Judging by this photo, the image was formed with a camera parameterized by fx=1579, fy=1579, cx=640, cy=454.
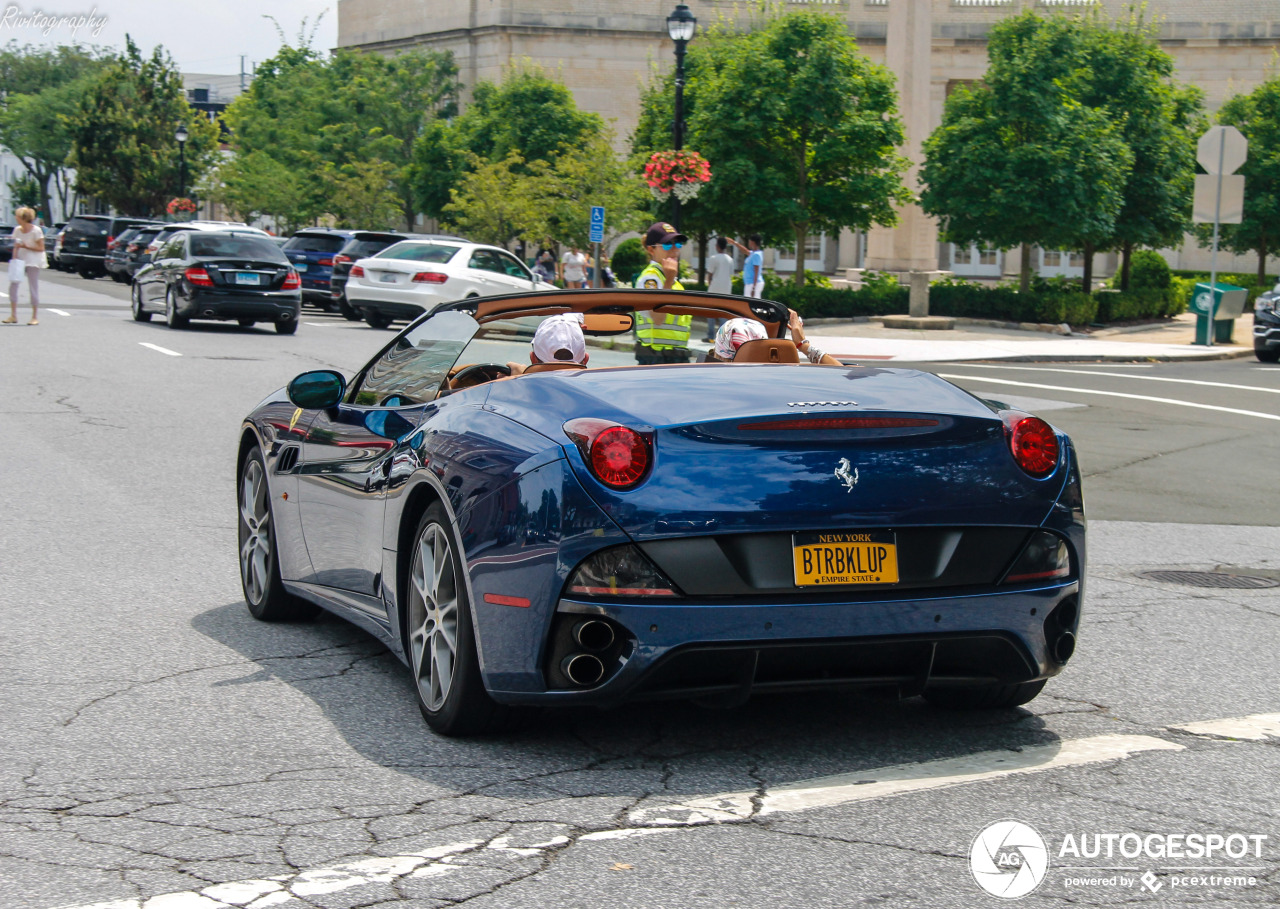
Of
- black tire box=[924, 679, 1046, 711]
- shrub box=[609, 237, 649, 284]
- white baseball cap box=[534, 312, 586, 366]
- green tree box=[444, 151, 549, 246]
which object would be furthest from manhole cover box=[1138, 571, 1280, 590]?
shrub box=[609, 237, 649, 284]

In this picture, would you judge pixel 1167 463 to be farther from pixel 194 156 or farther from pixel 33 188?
pixel 33 188

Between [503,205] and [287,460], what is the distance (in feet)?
128

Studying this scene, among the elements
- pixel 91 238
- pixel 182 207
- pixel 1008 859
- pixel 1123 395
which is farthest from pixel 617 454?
pixel 182 207

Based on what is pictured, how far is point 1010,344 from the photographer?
3048 cm

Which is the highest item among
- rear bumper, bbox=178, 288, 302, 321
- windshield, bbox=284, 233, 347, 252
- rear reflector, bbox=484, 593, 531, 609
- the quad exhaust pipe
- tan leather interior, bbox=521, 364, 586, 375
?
windshield, bbox=284, 233, 347, 252

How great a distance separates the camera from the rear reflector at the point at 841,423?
454 centimetres

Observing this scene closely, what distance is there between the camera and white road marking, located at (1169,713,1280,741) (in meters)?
5.15

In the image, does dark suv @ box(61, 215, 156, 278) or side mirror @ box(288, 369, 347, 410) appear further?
dark suv @ box(61, 215, 156, 278)

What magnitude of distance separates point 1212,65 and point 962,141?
3666cm

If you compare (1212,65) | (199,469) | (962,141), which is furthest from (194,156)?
(199,469)

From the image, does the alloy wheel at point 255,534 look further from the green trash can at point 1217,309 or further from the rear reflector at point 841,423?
the green trash can at point 1217,309

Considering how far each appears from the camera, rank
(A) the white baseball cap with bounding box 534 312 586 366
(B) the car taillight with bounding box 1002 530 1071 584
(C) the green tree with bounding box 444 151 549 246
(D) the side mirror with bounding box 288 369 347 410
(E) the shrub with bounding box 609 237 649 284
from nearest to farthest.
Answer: (B) the car taillight with bounding box 1002 530 1071 584, (D) the side mirror with bounding box 288 369 347 410, (A) the white baseball cap with bounding box 534 312 586 366, (C) the green tree with bounding box 444 151 549 246, (E) the shrub with bounding box 609 237 649 284

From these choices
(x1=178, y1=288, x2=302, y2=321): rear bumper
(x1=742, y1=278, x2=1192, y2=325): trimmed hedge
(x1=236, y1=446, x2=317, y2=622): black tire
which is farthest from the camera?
(x1=742, y1=278, x2=1192, y2=325): trimmed hedge

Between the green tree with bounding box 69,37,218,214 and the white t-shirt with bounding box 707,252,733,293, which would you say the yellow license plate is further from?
the green tree with bounding box 69,37,218,214
